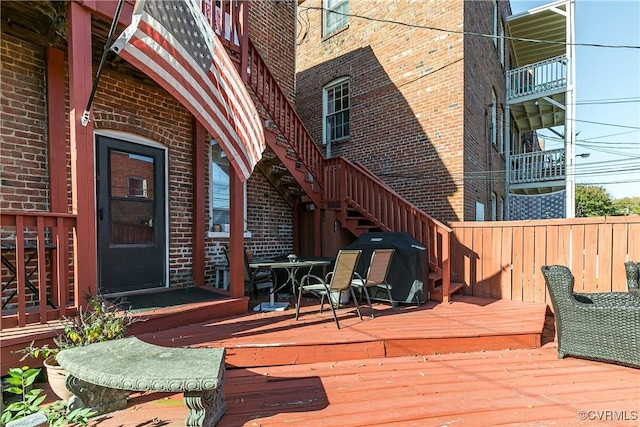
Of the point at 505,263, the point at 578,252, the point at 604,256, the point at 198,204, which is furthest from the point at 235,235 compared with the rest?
the point at 604,256

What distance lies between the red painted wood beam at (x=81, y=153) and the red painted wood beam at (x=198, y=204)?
2224 millimetres

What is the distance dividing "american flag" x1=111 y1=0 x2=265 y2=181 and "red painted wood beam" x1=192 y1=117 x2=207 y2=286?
1810 mm

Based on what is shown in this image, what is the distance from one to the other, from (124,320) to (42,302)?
2.05ft

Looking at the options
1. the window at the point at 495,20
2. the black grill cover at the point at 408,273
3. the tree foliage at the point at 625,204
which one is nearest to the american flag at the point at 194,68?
the black grill cover at the point at 408,273

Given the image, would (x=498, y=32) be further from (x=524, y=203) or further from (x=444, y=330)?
(x=444, y=330)

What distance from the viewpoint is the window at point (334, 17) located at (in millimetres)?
9484

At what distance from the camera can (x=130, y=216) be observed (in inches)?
175

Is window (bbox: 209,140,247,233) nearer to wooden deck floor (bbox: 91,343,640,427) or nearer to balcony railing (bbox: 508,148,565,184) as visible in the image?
wooden deck floor (bbox: 91,343,640,427)

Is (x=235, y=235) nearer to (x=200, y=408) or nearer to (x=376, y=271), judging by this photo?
(x=376, y=271)

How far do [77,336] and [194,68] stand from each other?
2361 millimetres

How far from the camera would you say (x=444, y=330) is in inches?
144

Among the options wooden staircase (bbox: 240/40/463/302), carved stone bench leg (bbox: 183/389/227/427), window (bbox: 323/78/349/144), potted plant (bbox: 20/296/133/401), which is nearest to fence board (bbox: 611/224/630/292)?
wooden staircase (bbox: 240/40/463/302)

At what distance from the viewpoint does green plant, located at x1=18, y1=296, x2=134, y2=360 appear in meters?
2.47

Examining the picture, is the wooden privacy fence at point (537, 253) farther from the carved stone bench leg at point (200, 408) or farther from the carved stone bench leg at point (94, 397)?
the carved stone bench leg at point (94, 397)
